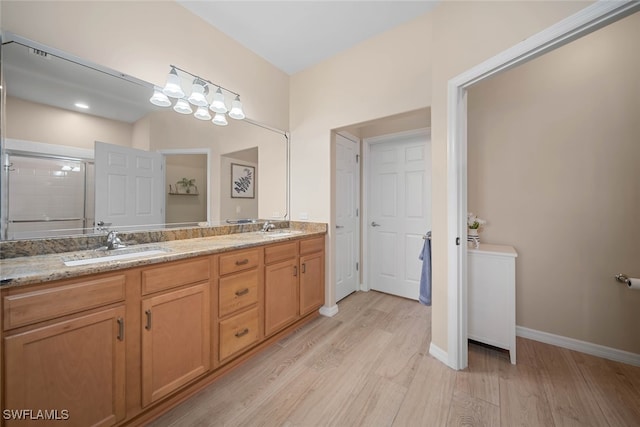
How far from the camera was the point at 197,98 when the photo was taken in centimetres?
187

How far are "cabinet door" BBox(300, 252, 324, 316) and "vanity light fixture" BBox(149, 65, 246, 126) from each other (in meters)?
1.50

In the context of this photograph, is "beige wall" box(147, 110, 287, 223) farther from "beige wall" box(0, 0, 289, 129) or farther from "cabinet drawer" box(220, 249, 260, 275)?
"cabinet drawer" box(220, 249, 260, 275)

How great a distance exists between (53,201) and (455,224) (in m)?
2.52

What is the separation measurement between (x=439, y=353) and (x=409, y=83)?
85.7 inches

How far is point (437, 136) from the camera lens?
176 centimetres

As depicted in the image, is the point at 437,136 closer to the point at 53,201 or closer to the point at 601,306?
the point at 601,306

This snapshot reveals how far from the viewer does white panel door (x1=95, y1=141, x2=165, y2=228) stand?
154 centimetres

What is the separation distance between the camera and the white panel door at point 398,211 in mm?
2822

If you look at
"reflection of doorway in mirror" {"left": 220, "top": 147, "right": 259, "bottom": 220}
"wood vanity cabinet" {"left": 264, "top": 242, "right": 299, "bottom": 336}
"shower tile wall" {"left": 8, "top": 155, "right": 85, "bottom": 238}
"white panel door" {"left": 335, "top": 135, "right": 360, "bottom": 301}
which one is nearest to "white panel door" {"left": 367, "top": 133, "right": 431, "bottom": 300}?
"white panel door" {"left": 335, "top": 135, "right": 360, "bottom": 301}

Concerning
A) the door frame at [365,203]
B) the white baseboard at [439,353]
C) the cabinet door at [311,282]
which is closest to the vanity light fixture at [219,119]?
the cabinet door at [311,282]

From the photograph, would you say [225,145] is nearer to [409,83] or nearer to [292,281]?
Answer: [292,281]

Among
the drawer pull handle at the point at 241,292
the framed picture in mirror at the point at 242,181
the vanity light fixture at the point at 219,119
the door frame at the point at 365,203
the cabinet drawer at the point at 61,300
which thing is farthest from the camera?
the door frame at the point at 365,203

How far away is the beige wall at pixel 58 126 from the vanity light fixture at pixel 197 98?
356mm

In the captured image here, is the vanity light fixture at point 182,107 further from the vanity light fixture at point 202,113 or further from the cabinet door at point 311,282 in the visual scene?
the cabinet door at point 311,282
